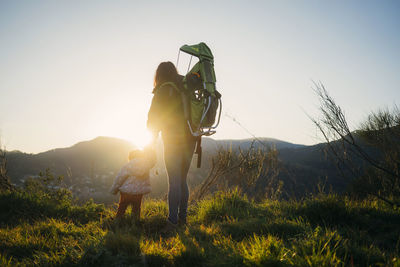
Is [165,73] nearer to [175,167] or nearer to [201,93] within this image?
[201,93]

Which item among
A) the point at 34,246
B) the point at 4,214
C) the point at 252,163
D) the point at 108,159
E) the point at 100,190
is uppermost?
the point at 252,163

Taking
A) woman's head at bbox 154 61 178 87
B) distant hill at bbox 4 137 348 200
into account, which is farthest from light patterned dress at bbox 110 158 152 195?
distant hill at bbox 4 137 348 200

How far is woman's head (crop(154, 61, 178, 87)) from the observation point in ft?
9.26

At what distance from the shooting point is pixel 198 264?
67.7 inches

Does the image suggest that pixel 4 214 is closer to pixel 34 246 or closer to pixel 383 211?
pixel 34 246

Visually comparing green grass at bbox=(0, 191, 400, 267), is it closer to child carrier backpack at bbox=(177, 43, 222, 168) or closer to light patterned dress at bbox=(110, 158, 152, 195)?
light patterned dress at bbox=(110, 158, 152, 195)

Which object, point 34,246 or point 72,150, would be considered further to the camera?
point 72,150

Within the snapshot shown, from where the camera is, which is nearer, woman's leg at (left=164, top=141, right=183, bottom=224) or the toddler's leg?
woman's leg at (left=164, top=141, right=183, bottom=224)

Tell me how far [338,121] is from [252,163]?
2.40 meters

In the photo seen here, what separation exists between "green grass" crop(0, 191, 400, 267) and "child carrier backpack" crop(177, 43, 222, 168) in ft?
3.87

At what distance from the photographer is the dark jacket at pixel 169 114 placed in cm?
267

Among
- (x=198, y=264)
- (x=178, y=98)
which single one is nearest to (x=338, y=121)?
(x=178, y=98)

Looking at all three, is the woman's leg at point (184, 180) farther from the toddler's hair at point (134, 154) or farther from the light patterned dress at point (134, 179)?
the toddler's hair at point (134, 154)

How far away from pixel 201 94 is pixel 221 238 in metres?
1.60
